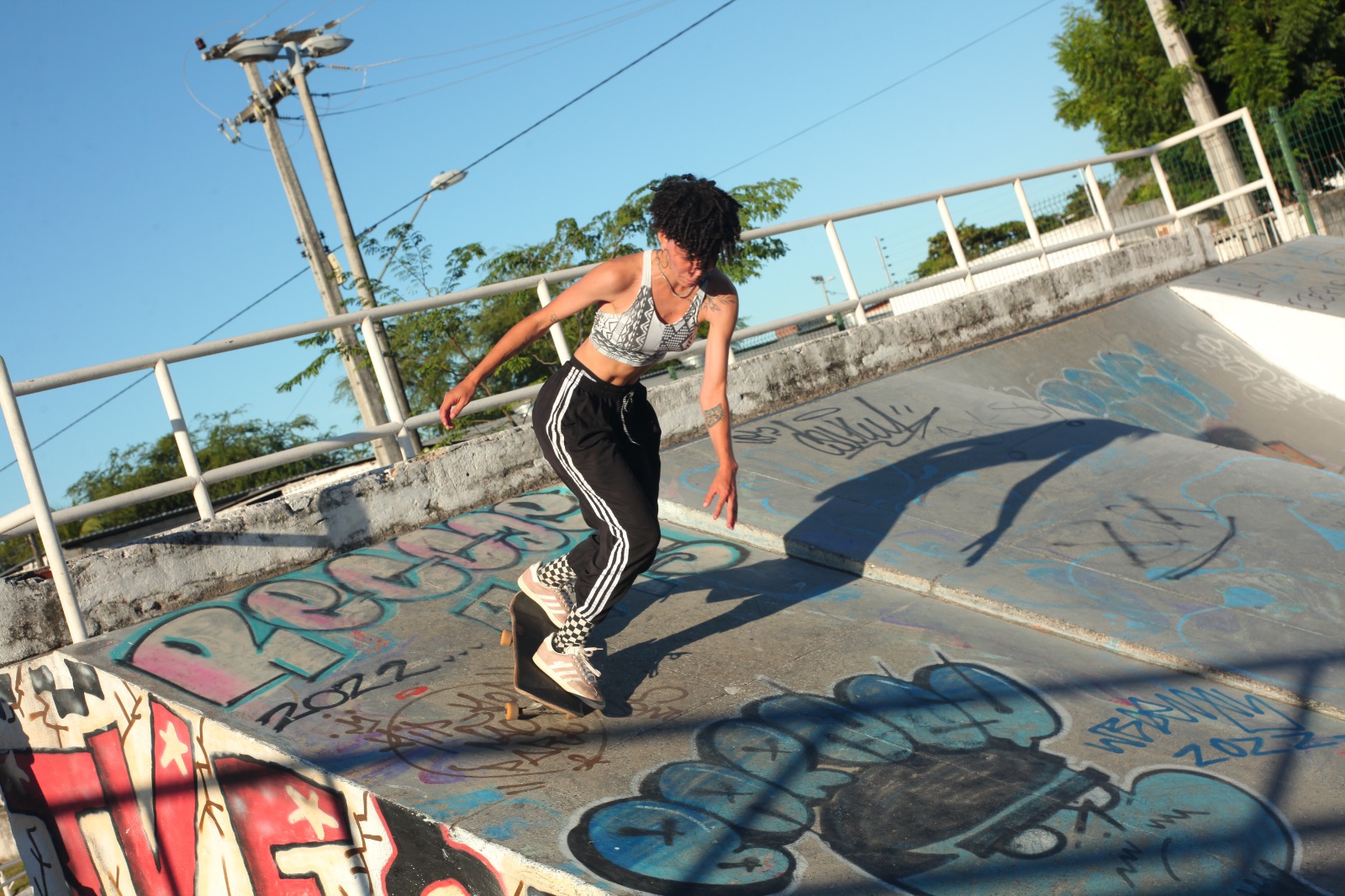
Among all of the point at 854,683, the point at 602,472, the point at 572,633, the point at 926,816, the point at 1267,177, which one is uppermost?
the point at 1267,177

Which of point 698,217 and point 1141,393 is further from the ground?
point 698,217

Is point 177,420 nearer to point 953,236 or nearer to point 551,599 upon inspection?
point 551,599

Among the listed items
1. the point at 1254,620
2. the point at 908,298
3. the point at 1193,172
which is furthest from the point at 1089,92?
the point at 1254,620

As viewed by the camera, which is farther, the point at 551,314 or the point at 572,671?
the point at 551,314

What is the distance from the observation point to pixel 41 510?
478 cm

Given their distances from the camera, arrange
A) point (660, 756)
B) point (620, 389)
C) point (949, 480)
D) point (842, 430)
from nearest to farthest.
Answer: point (660, 756) < point (620, 389) < point (949, 480) < point (842, 430)

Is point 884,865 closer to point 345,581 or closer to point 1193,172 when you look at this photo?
point 345,581

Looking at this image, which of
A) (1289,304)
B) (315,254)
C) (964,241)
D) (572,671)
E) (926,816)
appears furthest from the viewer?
(964,241)

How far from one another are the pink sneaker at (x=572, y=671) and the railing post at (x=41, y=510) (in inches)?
95.7

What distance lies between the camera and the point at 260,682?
421cm

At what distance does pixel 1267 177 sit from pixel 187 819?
1329 centimetres

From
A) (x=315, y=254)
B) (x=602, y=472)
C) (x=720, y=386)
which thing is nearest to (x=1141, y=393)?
(x=720, y=386)

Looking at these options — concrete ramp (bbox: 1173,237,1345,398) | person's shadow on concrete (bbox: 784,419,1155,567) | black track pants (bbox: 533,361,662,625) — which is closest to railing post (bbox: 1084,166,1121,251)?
concrete ramp (bbox: 1173,237,1345,398)

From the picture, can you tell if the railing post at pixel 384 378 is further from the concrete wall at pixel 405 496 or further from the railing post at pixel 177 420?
the railing post at pixel 177 420
